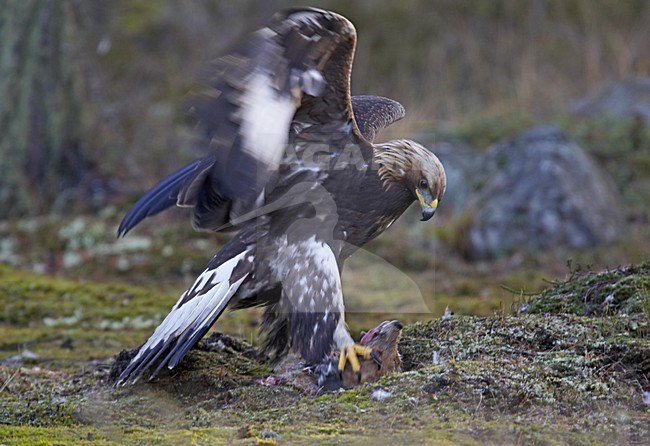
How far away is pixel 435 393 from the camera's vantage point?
4492mm

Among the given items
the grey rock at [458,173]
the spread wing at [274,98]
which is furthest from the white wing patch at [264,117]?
the grey rock at [458,173]

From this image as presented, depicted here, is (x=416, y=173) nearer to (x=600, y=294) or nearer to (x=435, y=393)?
(x=600, y=294)

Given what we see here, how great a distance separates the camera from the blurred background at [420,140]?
10164mm

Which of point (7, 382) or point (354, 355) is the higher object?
Result: point (354, 355)

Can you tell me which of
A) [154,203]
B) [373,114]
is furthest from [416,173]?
[154,203]

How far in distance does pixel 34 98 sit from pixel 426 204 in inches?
322

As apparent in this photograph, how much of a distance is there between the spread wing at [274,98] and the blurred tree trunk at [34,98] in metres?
7.52

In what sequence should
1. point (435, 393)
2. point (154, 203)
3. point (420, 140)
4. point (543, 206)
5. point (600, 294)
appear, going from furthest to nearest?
point (420, 140)
point (543, 206)
point (154, 203)
point (600, 294)
point (435, 393)

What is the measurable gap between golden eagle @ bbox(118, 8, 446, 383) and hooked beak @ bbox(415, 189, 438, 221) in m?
0.01

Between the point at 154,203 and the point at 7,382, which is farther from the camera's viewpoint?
the point at 154,203

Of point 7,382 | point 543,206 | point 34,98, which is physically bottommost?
point 543,206

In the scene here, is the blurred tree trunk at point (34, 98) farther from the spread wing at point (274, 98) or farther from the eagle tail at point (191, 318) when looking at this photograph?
the spread wing at point (274, 98)

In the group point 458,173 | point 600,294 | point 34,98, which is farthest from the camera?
point 458,173

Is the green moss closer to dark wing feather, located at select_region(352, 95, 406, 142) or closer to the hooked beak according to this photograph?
the hooked beak
